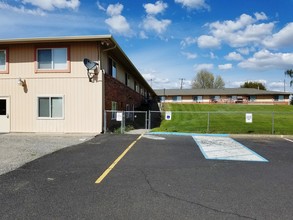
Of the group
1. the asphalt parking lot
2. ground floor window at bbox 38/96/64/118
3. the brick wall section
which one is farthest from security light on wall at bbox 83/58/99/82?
the asphalt parking lot

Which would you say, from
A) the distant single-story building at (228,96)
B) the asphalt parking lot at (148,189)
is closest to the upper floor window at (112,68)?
the asphalt parking lot at (148,189)

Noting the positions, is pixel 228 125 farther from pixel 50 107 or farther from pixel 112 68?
pixel 50 107

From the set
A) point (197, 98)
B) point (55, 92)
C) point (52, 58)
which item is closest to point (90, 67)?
point (52, 58)

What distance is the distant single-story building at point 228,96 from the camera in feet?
201

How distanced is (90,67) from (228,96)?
177 feet

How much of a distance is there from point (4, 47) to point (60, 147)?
30.5 feet

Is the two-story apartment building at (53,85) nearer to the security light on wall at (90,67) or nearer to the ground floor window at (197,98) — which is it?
the security light on wall at (90,67)

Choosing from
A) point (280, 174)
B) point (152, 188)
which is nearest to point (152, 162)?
point (152, 188)

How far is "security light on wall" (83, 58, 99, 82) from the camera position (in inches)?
598

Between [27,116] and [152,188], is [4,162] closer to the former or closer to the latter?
[152,188]

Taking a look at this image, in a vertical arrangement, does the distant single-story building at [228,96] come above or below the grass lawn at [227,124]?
above

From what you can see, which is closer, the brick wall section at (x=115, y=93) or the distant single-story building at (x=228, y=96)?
the brick wall section at (x=115, y=93)

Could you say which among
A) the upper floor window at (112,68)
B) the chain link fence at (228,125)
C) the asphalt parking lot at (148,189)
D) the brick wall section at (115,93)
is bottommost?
the asphalt parking lot at (148,189)

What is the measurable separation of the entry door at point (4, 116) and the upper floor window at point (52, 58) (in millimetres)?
3084
